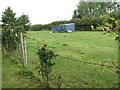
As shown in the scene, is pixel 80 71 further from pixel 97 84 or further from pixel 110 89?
pixel 110 89

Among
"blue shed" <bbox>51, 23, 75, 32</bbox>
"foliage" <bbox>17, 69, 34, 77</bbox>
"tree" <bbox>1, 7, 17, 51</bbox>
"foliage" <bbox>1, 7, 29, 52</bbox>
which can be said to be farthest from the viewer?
"blue shed" <bbox>51, 23, 75, 32</bbox>

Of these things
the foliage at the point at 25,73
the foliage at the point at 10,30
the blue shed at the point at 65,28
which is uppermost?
the blue shed at the point at 65,28

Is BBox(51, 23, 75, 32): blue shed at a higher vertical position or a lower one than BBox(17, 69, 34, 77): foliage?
higher

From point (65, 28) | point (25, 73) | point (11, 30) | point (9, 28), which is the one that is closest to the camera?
point (25, 73)

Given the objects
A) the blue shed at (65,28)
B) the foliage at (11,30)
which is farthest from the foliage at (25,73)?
the blue shed at (65,28)

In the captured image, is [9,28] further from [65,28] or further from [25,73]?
[65,28]

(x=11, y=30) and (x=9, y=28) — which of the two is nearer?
(x=11, y=30)

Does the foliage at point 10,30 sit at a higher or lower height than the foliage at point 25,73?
higher

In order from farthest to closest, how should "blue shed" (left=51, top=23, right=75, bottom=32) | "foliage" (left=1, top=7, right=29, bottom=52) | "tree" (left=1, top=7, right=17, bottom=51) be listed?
"blue shed" (left=51, top=23, right=75, bottom=32), "tree" (left=1, top=7, right=17, bottom=51), "foliage" (left=1, top=7, right=29, bottom=52)

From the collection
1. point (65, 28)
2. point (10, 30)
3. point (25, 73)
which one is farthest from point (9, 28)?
point (65, 28)

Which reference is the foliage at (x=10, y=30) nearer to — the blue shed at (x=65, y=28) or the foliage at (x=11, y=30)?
the foliage at (x=11, y=30)

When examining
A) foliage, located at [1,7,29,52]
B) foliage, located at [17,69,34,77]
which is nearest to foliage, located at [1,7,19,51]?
foliage, located at [1,7,29,52]

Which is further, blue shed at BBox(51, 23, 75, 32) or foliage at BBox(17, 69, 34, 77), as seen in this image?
blue shed at BBox(51, 23, 75, 32)

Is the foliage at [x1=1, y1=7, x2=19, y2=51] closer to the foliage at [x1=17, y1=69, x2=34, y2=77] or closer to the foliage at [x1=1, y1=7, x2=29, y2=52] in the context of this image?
the foliage at [x1=1, y1=7, x2=29, y2=52]
